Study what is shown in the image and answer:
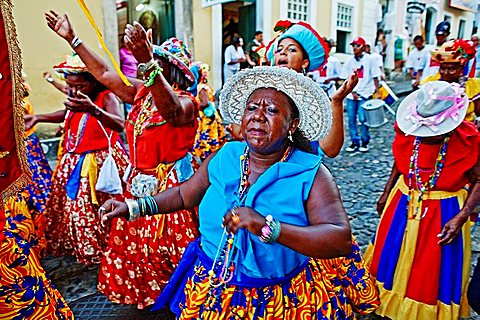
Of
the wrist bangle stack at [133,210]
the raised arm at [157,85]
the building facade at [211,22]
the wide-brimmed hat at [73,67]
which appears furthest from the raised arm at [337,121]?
the building facade at [211,22]

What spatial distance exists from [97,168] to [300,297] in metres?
2.43

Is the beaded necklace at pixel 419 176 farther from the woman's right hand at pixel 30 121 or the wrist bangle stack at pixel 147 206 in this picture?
the woman's right hand at pixel 30 121

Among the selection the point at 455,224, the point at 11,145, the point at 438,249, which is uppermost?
the point at 11,145

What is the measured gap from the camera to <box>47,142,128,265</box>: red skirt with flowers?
3748mm

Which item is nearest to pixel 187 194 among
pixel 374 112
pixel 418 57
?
pixel 374 112

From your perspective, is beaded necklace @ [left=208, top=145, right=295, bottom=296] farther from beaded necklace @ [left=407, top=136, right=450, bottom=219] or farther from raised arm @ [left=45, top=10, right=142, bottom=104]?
raised arm @ [left=45, top=10, right=142, bottom=104]

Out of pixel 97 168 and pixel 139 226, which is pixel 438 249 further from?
pixel 97 168

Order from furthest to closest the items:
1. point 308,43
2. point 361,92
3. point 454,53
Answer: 1. point 361,92
2. point 454,53
3. point 308,43

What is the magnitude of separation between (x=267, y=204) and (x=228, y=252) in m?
0.28

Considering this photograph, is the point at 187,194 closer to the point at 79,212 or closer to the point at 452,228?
the point at 452,228

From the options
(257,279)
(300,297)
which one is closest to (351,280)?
(300,297)

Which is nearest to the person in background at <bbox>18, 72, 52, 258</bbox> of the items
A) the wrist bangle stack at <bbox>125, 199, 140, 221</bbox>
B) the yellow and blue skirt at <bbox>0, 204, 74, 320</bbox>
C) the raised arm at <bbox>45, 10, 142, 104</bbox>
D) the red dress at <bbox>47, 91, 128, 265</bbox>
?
the red dress at <bbox>47, 91, 128, 265</bbox>

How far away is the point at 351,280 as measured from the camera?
2873 mm

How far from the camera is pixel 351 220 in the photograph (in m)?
4.90
